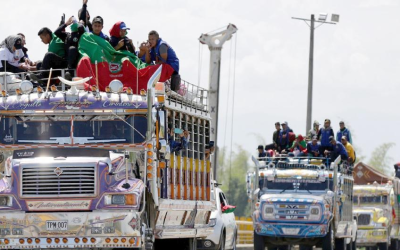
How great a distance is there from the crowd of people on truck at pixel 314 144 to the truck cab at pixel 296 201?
2.83 ft

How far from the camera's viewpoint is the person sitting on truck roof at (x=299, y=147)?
33625 millimetres

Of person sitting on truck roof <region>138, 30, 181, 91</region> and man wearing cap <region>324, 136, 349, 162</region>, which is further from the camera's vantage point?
man wearing cap <region>324, 136, 349, 162</region>

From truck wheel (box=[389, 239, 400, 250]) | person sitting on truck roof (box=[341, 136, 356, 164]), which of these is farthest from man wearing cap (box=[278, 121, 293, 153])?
truck wheel (box=[389, 239, 400, 250])

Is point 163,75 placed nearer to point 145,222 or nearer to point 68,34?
point 68,34

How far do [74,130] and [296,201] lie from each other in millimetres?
13366

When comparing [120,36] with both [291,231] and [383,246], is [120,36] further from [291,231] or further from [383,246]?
[383,246]

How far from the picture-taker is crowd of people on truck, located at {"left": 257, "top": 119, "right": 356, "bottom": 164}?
110 feet

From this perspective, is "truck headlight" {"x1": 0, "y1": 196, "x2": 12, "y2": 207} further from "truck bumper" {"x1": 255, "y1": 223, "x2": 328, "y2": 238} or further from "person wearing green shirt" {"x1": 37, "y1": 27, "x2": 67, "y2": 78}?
"truck bumper" {"x1": 255, "y1": 223, "x2": 328, "y2": 238}

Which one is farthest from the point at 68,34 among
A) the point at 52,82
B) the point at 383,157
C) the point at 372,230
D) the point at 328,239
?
the point at 383,157

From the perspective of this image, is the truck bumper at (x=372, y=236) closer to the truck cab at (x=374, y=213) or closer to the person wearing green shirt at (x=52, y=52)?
the truck cab at (x=374, y=213)

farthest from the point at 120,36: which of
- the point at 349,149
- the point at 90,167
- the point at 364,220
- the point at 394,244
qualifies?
the point at 394,244

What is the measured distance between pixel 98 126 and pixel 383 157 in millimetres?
100630

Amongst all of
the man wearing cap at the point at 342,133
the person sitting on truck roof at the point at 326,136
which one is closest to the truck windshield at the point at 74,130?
the person sitting on truck roof at the point at 326,136

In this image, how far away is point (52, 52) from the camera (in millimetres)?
21359
